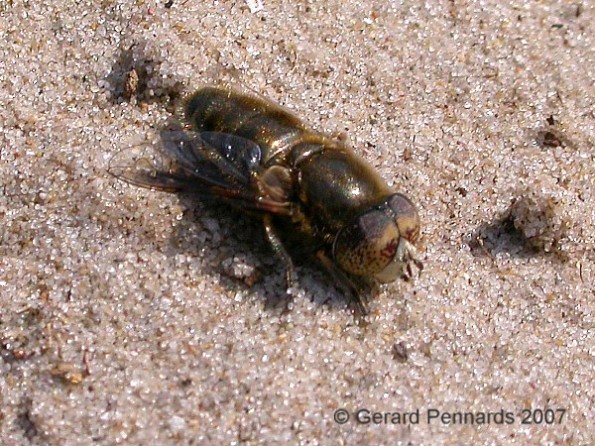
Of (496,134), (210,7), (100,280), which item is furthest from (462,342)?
(210,7)

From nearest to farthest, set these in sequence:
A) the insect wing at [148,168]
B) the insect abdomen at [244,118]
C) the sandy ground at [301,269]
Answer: the sandy ground at [301,269] < the insect wing at [148,168] < the insect abdomen at [244,118]

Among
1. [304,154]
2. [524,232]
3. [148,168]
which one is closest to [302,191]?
[304,154]

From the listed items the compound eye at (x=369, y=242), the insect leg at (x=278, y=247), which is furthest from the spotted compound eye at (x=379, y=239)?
the insect leg at (x=278, y=247)

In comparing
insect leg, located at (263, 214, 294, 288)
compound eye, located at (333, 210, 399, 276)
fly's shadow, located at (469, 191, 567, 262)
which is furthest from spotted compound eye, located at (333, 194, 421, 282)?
fly's shadow, located at (469, 191, 567, 262)

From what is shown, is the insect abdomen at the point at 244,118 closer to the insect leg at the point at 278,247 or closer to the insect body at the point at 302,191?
the insect body at the point at 302,191

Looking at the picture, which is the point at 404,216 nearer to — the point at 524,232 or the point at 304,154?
the point at 304,154

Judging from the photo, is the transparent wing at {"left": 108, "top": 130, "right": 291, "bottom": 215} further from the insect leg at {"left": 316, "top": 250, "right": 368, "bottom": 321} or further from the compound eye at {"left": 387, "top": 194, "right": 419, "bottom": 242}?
the compound eye at {"left": 387, "top": 194, "right": 419, "bottom": 242}

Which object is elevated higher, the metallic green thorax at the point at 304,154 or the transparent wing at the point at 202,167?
the metallic green thorax at the point at 304,154
